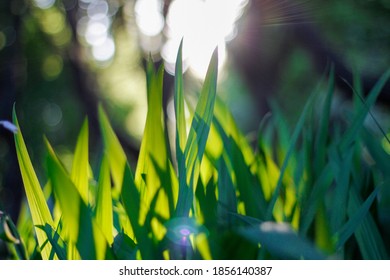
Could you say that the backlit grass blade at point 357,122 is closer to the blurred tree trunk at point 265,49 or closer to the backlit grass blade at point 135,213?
the backlit grass blade at point 135,213

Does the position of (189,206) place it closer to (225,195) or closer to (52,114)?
(225,195)

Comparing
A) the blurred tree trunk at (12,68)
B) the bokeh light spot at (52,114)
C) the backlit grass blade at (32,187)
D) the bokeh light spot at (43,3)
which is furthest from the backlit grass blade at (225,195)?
the bokeh light spot at (52,114)

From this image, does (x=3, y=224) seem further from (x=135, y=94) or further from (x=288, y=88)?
(x=135, y=94)

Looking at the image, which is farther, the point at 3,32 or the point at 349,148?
the point at 3,32

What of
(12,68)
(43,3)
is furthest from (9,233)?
(12,68)

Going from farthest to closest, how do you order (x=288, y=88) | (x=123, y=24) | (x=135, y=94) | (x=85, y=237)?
(x=135, y=94)
(x=123, y=24)
(x=288, y=88)
(x=85, y=237)

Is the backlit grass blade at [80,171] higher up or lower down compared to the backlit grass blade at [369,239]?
higher up

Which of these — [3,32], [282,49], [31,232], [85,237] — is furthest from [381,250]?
[3,32]
